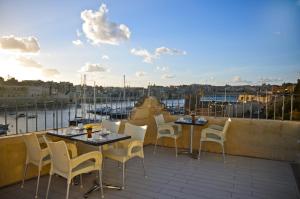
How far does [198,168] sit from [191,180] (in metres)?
0.71

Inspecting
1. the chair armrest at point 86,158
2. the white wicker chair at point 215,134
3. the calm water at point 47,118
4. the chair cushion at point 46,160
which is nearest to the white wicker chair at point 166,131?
the white wicker chair at point 215,134

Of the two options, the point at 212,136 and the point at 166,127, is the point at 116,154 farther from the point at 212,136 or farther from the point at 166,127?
the point at 212,136

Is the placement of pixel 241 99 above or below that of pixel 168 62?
below

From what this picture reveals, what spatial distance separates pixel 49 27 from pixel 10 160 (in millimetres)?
4182

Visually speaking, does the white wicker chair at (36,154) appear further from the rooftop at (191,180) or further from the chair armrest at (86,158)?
the chair armrest at (86,158)

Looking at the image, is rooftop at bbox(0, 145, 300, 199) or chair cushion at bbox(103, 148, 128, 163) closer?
rooftop at bbox(0, 145, 300, 199)

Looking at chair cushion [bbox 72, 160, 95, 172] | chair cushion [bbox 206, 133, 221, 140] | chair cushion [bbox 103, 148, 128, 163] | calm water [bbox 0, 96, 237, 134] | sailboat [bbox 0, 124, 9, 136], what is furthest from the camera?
chair cushion [bbox 206, 133, 221, 140]

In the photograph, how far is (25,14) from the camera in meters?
5.69

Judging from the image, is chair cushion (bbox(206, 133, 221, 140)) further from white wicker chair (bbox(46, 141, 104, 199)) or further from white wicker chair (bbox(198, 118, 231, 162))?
white wicker chair (bbox(46, 141, 104, 199))

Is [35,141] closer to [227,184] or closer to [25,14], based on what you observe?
[227,184]

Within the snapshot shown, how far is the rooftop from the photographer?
3.47 meters

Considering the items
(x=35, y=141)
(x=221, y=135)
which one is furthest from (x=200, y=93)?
(x=35, y=141)

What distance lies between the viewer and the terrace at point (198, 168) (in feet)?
11.7

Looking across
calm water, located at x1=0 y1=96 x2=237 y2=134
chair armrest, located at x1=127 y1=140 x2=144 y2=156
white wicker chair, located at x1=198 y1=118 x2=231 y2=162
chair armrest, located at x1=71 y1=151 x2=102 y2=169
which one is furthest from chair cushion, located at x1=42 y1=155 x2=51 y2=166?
white wicker chair, located at x1=198 y1=118 x2=231 y2=162
